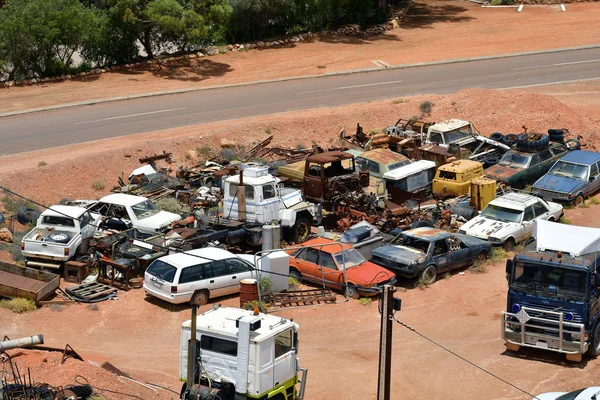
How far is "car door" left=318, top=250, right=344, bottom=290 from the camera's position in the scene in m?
25.6

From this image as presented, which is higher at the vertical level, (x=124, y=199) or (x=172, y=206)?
(x=124, y=199)

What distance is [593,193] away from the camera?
35.3 meters

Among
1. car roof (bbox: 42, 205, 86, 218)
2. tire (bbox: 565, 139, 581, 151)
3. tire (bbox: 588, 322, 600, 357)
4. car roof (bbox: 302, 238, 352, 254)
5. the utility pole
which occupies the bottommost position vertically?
tire (bbox: 588, 322, 600, 357)

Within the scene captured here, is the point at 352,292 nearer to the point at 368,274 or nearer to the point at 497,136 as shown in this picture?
the point at 368,274

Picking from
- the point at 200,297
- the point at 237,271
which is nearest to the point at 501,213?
the point at 237,271

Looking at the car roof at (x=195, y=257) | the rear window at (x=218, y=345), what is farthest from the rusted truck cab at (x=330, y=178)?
the rear window at (x=218, y=345)

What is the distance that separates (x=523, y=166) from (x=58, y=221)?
17268 millimetres

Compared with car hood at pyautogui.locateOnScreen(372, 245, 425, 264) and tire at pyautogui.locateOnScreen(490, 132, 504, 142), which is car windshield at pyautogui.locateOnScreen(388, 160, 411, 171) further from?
car hood at pyautogui.locateOnScreen(372, 245, 425, 264)

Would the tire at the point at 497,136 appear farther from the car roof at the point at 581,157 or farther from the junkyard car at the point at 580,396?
the junkyard car at the point at 580,396

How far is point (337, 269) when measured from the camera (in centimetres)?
2564

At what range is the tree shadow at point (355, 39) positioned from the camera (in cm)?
5878

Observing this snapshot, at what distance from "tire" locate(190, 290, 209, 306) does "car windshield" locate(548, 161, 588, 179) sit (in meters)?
15.8

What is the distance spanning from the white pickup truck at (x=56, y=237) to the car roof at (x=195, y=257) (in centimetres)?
331

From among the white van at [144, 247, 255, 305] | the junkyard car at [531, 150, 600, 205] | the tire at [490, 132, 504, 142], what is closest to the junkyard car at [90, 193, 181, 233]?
the white van at [144, 247, 255, 305]
